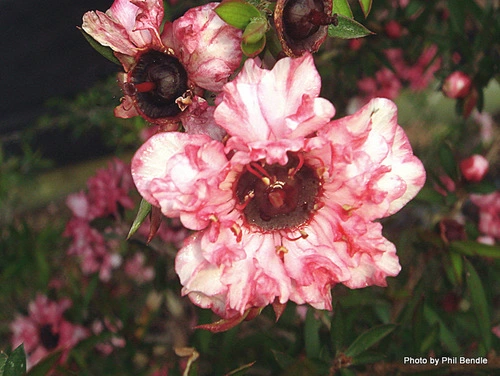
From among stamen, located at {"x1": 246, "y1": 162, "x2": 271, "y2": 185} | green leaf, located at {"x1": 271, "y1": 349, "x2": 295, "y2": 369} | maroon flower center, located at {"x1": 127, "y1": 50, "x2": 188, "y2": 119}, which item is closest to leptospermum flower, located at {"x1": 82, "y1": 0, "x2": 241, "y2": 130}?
maroon flower center, located at {"x1": 127, "y1": 50, "x2": 188, "y2": 119}

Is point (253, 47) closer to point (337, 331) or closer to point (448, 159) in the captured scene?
point (337, 331)

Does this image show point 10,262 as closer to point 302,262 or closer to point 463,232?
point 302,262

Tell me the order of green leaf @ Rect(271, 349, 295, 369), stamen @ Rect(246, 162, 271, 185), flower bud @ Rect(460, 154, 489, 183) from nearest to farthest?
stamen @ Rect(246, 162, 271, 185)
green leaf @ Rect(271, 349, 295, 369)
flower bud @ Rect(460, 154, 489, 183)

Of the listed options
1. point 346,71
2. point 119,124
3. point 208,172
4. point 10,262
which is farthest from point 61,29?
point 208,172

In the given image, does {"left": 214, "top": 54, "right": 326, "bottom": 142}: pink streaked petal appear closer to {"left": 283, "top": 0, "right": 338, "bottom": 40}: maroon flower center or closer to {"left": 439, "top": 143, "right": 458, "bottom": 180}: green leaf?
{"left": 283, "top": 0, "right": 338, "bottom": 40}: maroon flower center

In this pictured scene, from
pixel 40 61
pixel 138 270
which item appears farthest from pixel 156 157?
pixel 40 61
